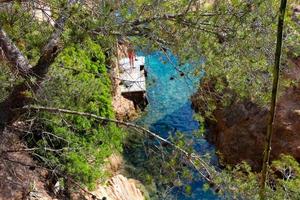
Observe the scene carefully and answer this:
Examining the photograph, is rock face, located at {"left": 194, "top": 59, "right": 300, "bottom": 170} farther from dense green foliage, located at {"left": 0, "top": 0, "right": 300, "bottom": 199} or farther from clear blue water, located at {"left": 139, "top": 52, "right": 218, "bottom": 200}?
dense green foliage, located at {"left": 0, "top": 0, "right": 300, "bottom": 199}

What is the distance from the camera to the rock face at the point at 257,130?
461 inches

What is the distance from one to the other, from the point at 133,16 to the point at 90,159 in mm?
3050

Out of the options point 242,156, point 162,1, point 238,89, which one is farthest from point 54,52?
point 242,156

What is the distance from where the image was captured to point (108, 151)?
28.8ft

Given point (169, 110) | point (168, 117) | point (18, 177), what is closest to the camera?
point (18, 177)

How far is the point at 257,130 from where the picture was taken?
39.8ft

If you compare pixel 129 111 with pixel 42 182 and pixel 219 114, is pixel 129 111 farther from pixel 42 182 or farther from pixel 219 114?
pixel 42 182

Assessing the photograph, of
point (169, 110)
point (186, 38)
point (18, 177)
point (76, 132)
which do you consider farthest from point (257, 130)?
point (18, 177)

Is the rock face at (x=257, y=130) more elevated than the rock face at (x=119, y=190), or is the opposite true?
the rock face at (x=257, y=130)

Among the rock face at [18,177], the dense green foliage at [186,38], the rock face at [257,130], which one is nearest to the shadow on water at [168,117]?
the rock face at [257,130]

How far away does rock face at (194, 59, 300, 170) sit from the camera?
38.4ft

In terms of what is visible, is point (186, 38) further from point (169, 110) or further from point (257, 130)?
point (169, 110)

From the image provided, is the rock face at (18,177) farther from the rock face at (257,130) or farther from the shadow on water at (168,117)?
the rock face at (257,130)

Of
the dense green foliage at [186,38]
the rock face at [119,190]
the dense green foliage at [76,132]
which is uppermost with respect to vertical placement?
the dense green foliage at [186,38]
